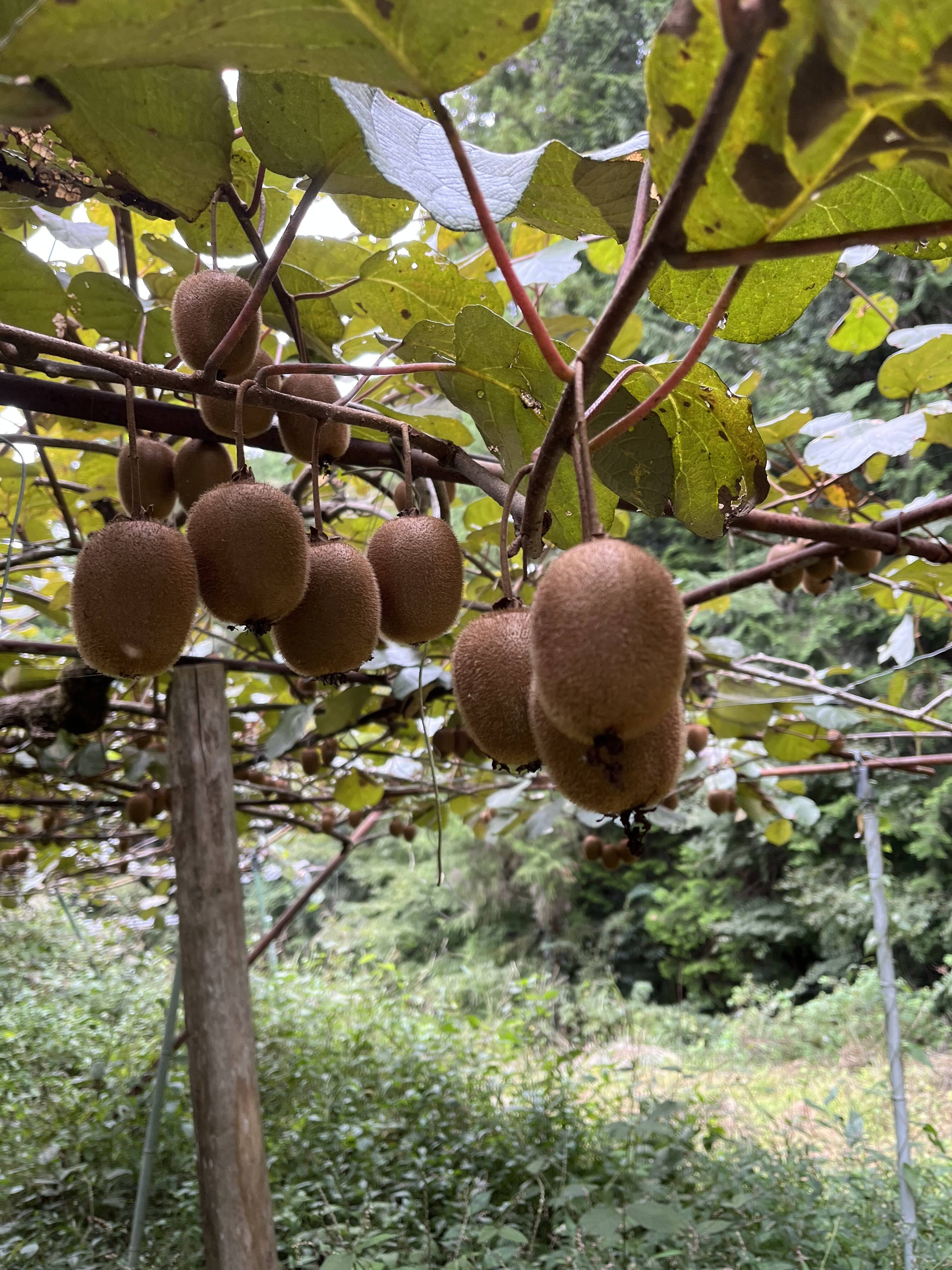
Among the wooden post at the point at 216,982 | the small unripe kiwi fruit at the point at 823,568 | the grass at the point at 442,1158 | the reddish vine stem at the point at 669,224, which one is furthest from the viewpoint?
the grass at the point at 442,1158

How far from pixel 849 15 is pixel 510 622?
1.19 ft

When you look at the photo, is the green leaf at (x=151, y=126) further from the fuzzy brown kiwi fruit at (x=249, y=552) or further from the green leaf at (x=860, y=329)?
the green leaf at (x=860, y=329)

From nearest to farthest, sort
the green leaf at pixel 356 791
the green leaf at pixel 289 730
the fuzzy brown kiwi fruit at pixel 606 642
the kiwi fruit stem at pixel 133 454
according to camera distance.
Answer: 1. the fuzzy brown kiwi fruit at pixel 606 642
2. the kiwi fruit stem at pixel 133 454
3. the green leaf at pixel 289 730
4. the green leaf at pixel 356 791

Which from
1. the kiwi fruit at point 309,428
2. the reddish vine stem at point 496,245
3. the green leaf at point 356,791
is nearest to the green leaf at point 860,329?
the kiwi fruit at point 309,428

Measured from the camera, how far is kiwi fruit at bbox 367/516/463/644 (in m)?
0.72

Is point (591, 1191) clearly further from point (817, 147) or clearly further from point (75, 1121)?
point (817, 147)

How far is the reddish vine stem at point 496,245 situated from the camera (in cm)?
44

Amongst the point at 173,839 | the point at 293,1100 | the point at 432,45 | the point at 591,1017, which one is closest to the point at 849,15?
the point at 432,45

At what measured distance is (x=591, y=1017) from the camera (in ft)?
23.3

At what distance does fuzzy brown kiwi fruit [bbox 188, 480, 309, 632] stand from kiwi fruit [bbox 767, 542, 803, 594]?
3.71ft

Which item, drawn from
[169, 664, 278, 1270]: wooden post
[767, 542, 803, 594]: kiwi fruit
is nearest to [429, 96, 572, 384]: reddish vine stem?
[767, 542, 803, 594]: kiwi fruit

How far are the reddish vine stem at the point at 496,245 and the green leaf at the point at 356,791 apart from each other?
7.27ft

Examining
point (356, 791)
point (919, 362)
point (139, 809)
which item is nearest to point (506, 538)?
point (919, 362)

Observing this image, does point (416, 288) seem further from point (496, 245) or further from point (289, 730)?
point (289, 730)
